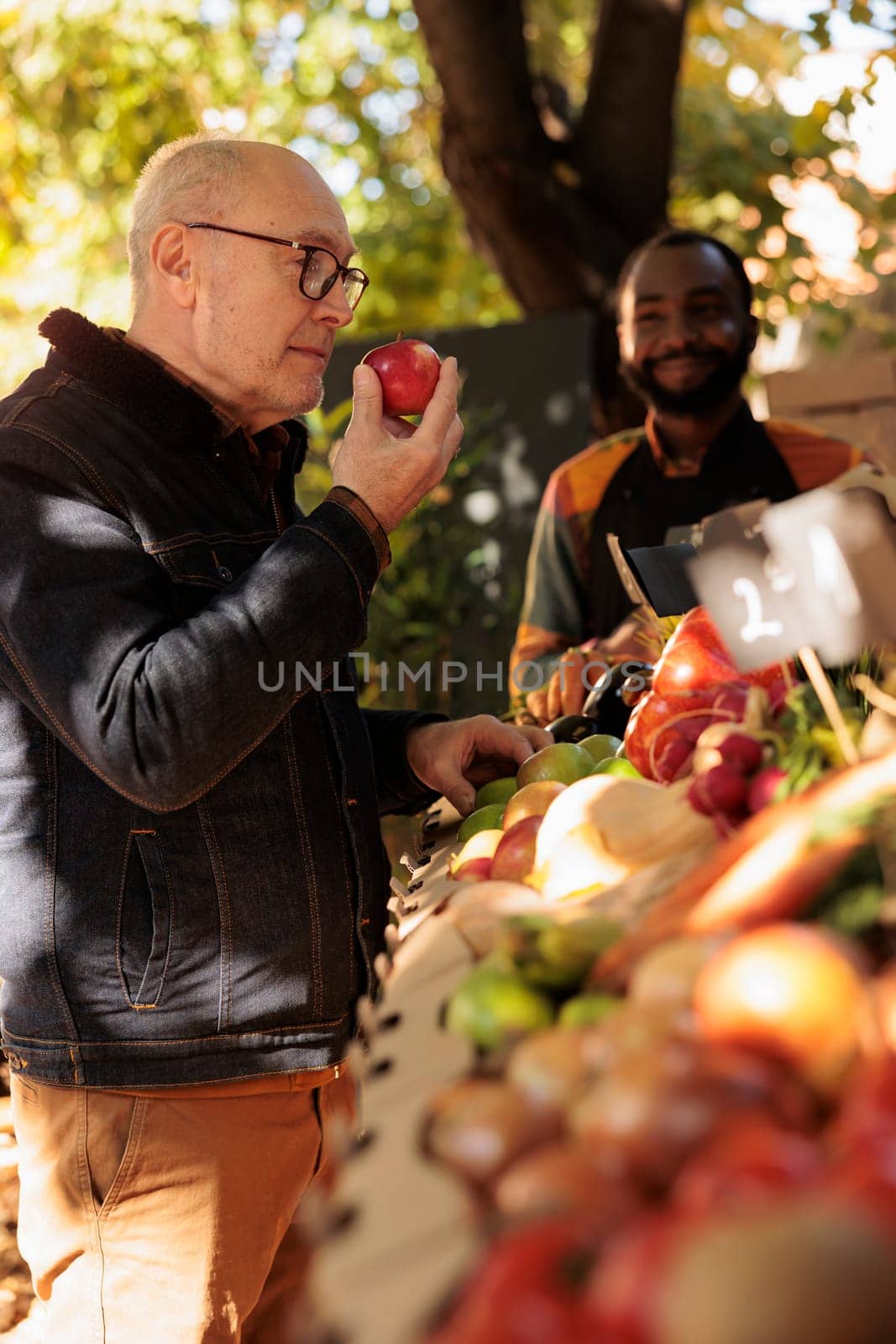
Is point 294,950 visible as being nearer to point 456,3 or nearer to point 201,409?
point 201,409

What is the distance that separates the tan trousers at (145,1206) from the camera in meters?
1.79

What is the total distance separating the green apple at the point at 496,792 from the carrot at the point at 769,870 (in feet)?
2.78

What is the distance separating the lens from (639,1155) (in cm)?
82

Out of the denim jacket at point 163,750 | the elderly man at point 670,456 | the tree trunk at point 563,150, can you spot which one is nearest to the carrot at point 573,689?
the elderly man at point 670,456

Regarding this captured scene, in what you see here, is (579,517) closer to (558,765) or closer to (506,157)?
(558,765)

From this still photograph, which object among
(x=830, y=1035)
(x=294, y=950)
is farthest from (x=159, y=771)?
(x=830, y=1035)

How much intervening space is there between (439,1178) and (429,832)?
4.32ft

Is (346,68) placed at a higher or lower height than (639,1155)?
higher

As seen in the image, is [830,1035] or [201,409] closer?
[830,1035]

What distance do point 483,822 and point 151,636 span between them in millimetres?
596

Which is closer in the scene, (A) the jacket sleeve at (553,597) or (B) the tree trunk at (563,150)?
(A) the jacket sleeve at (553,597)

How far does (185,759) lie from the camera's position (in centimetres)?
155

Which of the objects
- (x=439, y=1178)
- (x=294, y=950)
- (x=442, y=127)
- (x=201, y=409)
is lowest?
(x=294, y=950)

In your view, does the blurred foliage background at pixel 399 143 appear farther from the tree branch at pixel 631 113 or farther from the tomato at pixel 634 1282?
the tomato at pixel 634 1282
